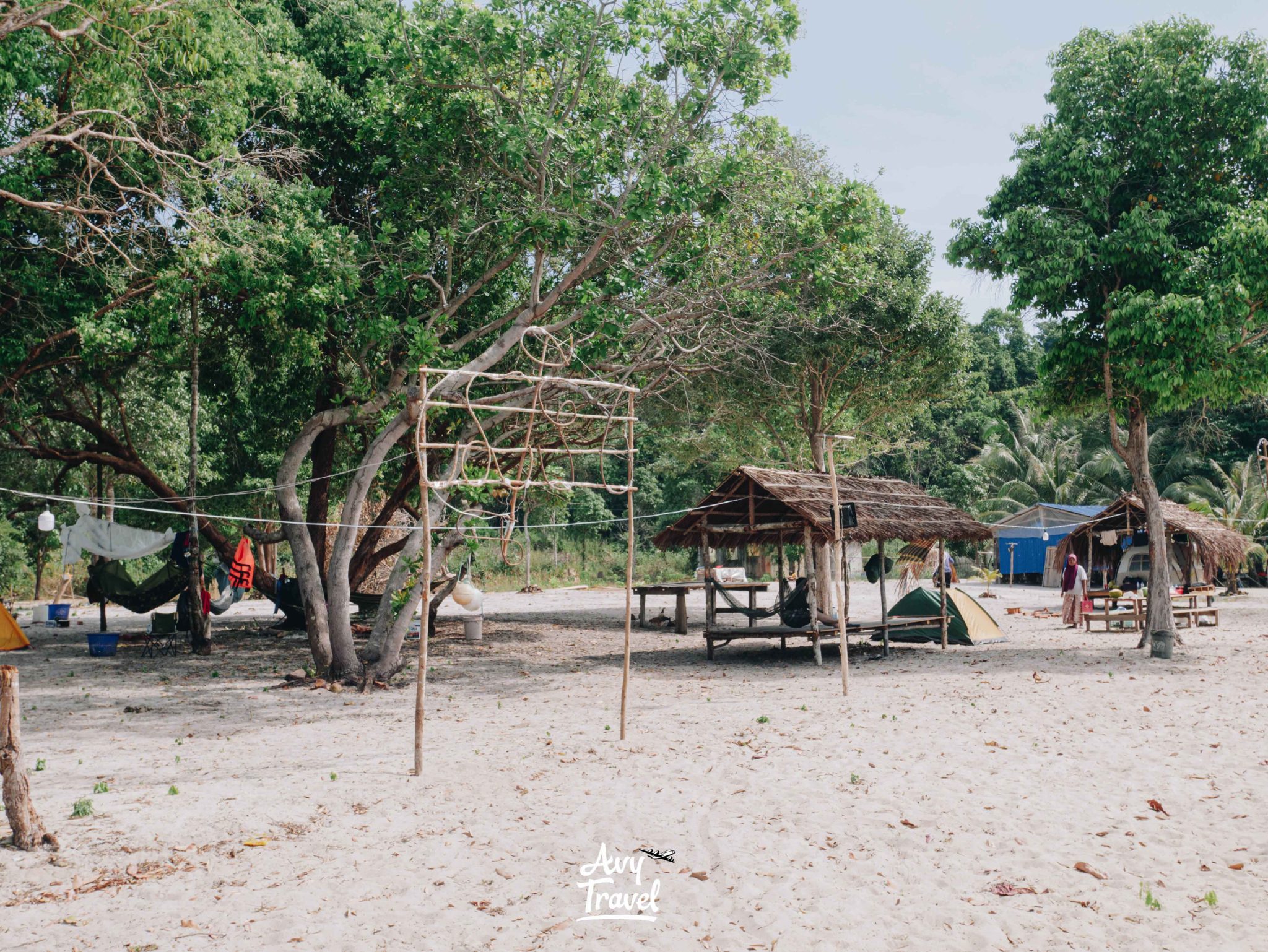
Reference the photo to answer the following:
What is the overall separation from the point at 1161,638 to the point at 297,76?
12.5 m

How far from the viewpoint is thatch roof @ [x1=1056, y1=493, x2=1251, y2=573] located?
17.7 meters

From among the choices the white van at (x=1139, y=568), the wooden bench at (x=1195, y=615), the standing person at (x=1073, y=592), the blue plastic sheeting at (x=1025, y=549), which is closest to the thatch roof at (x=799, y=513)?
the standing person at (x=1073, y=592)

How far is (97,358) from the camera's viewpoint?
1212cm

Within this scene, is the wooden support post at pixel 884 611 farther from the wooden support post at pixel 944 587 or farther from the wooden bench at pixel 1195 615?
the wooden bench at pixel 1195 615

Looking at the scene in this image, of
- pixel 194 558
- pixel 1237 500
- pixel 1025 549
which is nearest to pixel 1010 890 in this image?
pixel 194 558

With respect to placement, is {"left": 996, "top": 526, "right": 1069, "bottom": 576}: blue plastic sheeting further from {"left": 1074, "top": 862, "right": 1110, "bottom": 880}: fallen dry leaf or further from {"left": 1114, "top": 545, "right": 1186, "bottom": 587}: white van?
{"left": 1074, "top": 862, "right": 1110, "bottom": 880}: fallen dry leaf

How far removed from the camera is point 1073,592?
17.0m

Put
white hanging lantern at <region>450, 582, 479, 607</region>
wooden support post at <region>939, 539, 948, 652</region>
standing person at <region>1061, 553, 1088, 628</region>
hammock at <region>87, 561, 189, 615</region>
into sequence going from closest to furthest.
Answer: white hanging lantern at <region>450, 582, 479, 607</region>
wooden support post at <region>939, 539, 948, 652</region>
hammock at <region>87, 561, 189, 615</region>
standing person at <region>1061, 553, 1088, 628</region>

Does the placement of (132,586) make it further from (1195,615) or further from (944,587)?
(1195,615)

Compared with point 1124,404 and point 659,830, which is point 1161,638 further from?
point 659,830

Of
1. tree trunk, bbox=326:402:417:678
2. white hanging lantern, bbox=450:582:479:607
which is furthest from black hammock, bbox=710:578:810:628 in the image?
white hanging lantern, bbox=450:582:479:607

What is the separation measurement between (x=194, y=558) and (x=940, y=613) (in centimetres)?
1120

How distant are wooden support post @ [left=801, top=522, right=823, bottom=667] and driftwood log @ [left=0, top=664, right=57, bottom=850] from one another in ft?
29.7

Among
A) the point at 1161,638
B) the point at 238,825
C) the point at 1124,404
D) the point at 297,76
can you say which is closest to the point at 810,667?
the point at 1161,638
